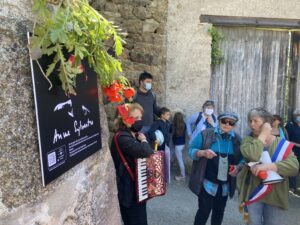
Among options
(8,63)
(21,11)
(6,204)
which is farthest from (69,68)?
(6,204)

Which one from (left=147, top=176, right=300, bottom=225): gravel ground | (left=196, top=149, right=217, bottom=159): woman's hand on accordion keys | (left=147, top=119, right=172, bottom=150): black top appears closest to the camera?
(left=196, top=149, right=217, bottom=159): woman's hand on accordion keys

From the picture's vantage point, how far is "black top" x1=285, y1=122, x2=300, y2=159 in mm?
6172

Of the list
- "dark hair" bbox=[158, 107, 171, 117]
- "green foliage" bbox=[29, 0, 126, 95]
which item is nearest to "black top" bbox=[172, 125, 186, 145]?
"dark hair" bbox=[158, 107, 171, 117]

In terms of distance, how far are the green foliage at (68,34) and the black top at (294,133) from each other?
506cm

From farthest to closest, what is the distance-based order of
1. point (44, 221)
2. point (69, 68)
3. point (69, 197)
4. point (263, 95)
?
point (263, 95) < point (69, 197) < point (44, 221) < point (69, 68)

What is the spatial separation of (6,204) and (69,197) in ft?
1.56

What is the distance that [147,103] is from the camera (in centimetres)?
619

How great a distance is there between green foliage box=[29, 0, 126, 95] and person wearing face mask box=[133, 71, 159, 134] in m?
4.13

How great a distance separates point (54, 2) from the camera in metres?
1.79

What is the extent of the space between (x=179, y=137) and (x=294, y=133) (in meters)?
2.00

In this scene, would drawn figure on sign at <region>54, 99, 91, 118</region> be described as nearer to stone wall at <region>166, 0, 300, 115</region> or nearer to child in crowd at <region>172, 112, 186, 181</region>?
child in crowd at <region>172, 112, 186, 181</region>

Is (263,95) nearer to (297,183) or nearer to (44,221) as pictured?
(297,183)

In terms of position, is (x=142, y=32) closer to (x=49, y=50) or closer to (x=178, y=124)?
(x=178, y=124)

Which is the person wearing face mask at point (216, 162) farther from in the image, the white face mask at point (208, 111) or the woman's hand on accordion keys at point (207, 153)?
the white face mask at point (208, 111)
